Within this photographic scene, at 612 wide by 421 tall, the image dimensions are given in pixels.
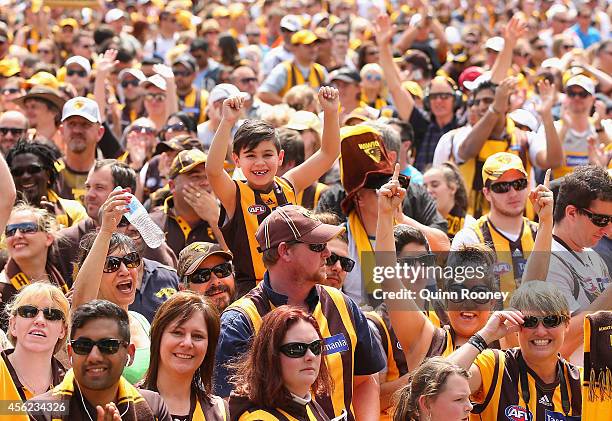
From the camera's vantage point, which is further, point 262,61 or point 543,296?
point 262,61

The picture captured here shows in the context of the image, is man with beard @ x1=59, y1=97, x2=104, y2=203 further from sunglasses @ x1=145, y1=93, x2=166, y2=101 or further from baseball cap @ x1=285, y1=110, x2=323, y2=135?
sunglasses @ x1=145, y1=93, x2=166, y2=101

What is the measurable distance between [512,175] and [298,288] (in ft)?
7.65

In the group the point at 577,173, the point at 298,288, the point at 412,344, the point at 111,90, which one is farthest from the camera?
the point at 111,90

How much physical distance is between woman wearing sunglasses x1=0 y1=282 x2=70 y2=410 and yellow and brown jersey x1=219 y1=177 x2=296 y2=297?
56.6 inches

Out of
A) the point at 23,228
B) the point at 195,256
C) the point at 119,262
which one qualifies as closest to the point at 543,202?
the point at 195,256

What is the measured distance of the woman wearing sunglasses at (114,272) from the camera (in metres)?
5.78

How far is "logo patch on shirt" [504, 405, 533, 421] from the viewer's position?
5.29m

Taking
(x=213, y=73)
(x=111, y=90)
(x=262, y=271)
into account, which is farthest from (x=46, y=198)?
(x=213, y=73)

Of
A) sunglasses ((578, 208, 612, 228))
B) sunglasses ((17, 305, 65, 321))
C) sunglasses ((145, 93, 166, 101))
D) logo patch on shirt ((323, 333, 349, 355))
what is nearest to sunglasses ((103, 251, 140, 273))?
sunglasses ((17, 305, 65, 321))

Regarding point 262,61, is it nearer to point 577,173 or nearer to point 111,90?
point 111,90

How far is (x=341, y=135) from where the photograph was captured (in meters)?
7.44

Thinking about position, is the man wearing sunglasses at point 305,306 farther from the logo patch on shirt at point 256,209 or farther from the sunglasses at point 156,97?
the sunglasses at point 156,97

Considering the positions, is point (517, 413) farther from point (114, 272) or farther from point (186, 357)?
point (114, 272)

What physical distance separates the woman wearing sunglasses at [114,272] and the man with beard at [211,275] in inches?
11.0
